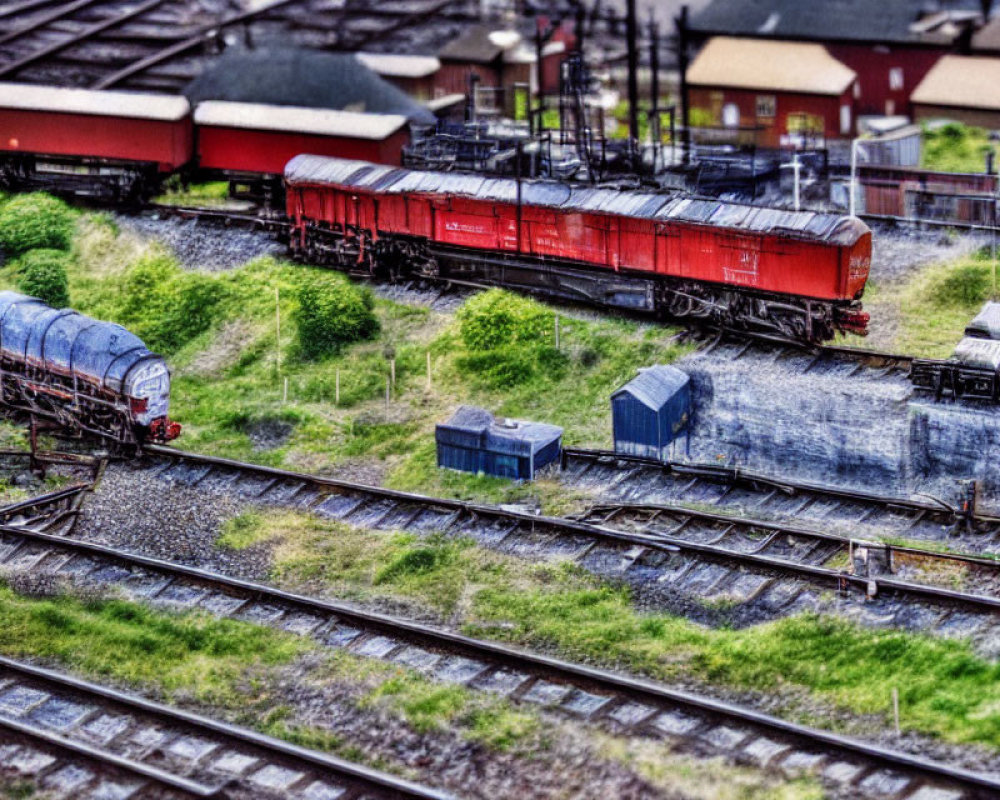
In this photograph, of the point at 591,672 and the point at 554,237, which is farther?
the point at 554,237

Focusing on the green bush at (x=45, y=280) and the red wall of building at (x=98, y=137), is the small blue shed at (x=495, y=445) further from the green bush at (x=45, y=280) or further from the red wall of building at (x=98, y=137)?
the red wall of building at (x=98, y=137)

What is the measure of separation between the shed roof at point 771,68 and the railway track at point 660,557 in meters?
31.3

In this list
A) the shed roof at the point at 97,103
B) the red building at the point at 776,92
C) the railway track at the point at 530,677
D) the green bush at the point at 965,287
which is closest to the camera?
the railway track at the point at 530,677

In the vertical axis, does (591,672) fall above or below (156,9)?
below

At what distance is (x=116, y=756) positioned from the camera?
2278cm

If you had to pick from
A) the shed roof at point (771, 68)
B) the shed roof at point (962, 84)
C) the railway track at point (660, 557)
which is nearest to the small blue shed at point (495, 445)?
the railway track at point (660, 557)

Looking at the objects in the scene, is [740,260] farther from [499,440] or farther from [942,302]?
[499,440]

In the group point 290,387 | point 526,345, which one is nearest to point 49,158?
point 290,387

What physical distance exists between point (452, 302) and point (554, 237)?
3.41m

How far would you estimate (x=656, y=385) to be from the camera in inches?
1314

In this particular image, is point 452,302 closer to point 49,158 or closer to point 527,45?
point 49,158

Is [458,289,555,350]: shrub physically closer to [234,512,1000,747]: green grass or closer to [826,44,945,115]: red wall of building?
[234,512,1000,747]: green grass

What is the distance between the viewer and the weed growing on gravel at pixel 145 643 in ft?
83.9

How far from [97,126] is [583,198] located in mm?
19874
